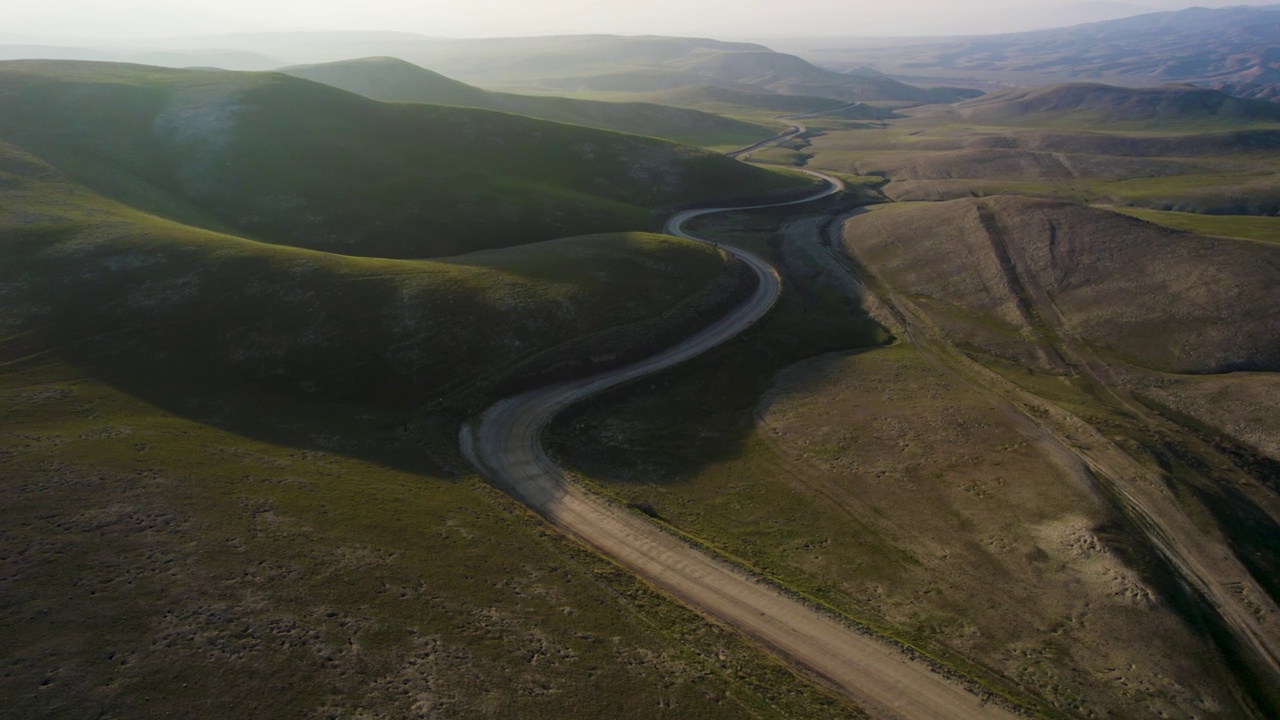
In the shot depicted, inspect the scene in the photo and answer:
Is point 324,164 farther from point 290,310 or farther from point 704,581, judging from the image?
point 704,581

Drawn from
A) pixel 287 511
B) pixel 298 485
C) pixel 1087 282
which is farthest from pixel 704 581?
pixel 1087 282

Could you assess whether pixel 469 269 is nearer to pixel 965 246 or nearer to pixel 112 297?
pixel 112 297

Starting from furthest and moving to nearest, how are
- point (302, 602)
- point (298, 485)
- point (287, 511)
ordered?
point (298, 485), point (287, 511), point (302, 602)

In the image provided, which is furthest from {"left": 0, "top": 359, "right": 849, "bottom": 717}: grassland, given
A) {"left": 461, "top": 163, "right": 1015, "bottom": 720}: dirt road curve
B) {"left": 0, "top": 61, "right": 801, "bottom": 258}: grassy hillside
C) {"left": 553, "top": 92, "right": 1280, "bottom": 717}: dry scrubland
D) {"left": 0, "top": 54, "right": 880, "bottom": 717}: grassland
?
{"left": 0, "top": 61, "right": 801, "bottom": 258}: grassy hillside

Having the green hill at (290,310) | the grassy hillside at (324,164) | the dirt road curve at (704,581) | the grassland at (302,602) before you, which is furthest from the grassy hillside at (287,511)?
the grassy hillside at (324,164)

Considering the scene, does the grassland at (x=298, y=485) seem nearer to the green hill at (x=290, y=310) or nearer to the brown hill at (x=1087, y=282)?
the green hill at (x=290, y=310)

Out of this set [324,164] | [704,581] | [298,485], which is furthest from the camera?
[324,164]
